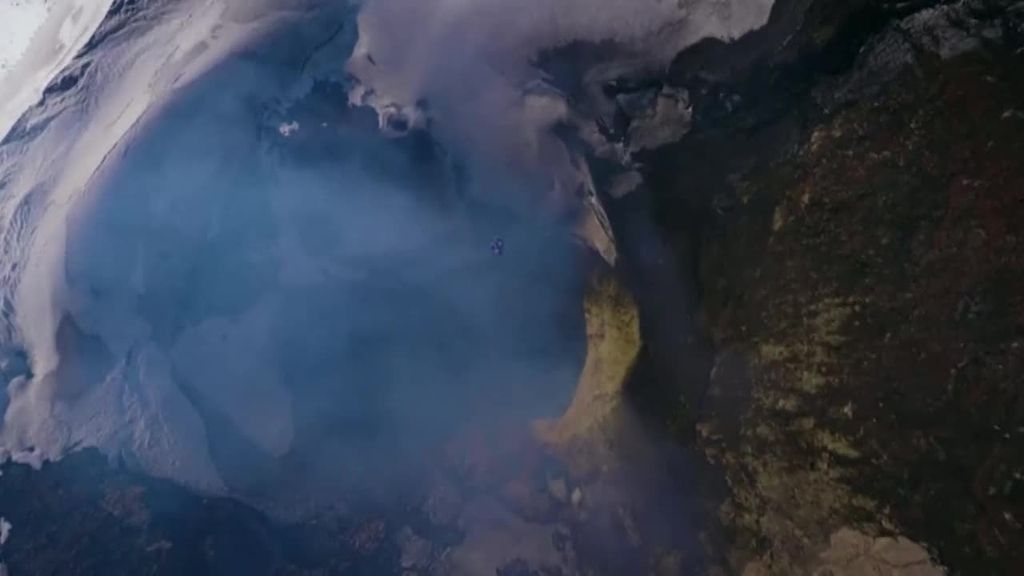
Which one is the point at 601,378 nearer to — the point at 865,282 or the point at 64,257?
the point at 865,282

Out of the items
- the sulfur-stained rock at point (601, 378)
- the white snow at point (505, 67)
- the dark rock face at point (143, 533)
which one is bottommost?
the dark rock face at point (143, 533)

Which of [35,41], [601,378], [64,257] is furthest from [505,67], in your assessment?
[35,41]

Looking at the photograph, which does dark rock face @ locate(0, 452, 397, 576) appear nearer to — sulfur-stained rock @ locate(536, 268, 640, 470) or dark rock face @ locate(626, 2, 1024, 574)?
sulfur-stained rock @ locate(536, 268, 640, 470)

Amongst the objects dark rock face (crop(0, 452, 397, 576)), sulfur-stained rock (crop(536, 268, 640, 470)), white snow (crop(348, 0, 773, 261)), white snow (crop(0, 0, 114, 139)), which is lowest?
dark rock face (crop(0, 452, 397, 576))

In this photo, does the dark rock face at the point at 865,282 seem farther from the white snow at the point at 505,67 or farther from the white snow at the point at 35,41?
the white snow at the point at 35,41

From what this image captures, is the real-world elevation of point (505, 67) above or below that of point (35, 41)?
above

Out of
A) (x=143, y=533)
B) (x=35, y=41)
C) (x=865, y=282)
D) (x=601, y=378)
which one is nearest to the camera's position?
(x=865, y=282)

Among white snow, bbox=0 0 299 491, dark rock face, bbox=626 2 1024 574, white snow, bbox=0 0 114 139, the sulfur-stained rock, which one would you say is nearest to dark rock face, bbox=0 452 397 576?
white snow, bbox=0 0 299 491

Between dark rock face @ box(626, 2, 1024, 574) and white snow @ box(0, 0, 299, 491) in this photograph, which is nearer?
dark rock face @ box(626, 2, 1024, 574)

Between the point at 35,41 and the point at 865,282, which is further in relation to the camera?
the point at 35,41

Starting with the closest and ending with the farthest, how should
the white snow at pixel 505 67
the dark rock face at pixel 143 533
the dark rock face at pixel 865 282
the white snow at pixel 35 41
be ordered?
the dark rock face at pixel 865 282 < the white snow at pixel 505 67 < the dark rock face at pixel 143 533 < the white snow at pixel 35 41

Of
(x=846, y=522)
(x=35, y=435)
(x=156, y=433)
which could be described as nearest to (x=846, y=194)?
(x=846, y=522)

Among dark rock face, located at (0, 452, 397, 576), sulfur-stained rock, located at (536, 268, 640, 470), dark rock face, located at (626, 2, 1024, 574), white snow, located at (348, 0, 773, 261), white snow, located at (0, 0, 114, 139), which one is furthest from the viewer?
white snow, located at (0, 0, 114, 139)

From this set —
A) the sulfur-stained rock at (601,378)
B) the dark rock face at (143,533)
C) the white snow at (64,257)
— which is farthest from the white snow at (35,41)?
the sulfur-stained rock at (601,378)
